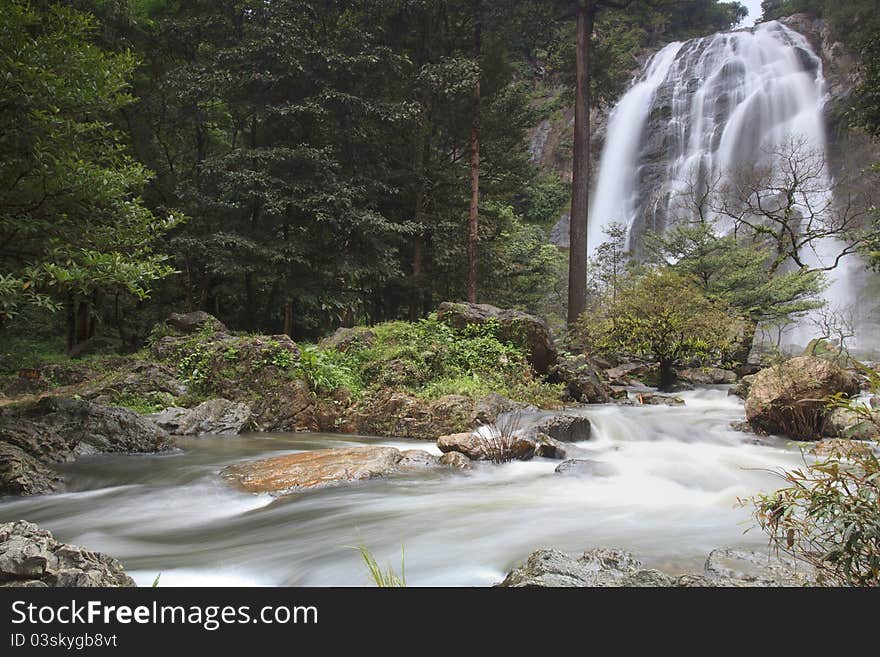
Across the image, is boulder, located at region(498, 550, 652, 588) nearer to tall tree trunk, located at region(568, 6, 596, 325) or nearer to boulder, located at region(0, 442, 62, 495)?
boulder, located at region(0, 442, 62, 495)

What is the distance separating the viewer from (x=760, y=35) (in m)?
36.7

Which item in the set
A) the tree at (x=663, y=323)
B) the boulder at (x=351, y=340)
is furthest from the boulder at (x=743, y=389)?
the boulder at (x=351, y=340)

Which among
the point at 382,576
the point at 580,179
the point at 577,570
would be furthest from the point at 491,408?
the point at 580,179

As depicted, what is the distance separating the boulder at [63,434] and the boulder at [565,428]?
531 cm

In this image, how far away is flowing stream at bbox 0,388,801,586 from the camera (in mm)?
3936

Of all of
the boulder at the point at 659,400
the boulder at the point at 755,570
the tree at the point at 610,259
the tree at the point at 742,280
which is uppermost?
the tree at the point at 610,259

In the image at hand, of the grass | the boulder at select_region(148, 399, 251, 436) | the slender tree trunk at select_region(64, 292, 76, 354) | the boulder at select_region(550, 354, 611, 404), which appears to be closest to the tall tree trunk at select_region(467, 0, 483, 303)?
the boulder at select_region(550, 354, 611, 404)

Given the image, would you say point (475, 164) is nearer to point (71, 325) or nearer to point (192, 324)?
point (192, 324)

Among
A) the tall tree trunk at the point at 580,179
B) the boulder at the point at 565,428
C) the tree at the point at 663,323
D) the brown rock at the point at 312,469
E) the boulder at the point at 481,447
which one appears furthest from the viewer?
the tall tree trunk at the point at 580,179

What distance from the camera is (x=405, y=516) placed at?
500 centimetres

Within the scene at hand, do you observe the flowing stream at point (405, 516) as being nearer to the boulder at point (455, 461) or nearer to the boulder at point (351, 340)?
the boulder at point (455, 461)

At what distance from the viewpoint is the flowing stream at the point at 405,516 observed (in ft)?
12.9

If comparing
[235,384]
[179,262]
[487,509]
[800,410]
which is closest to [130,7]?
[179,262]
